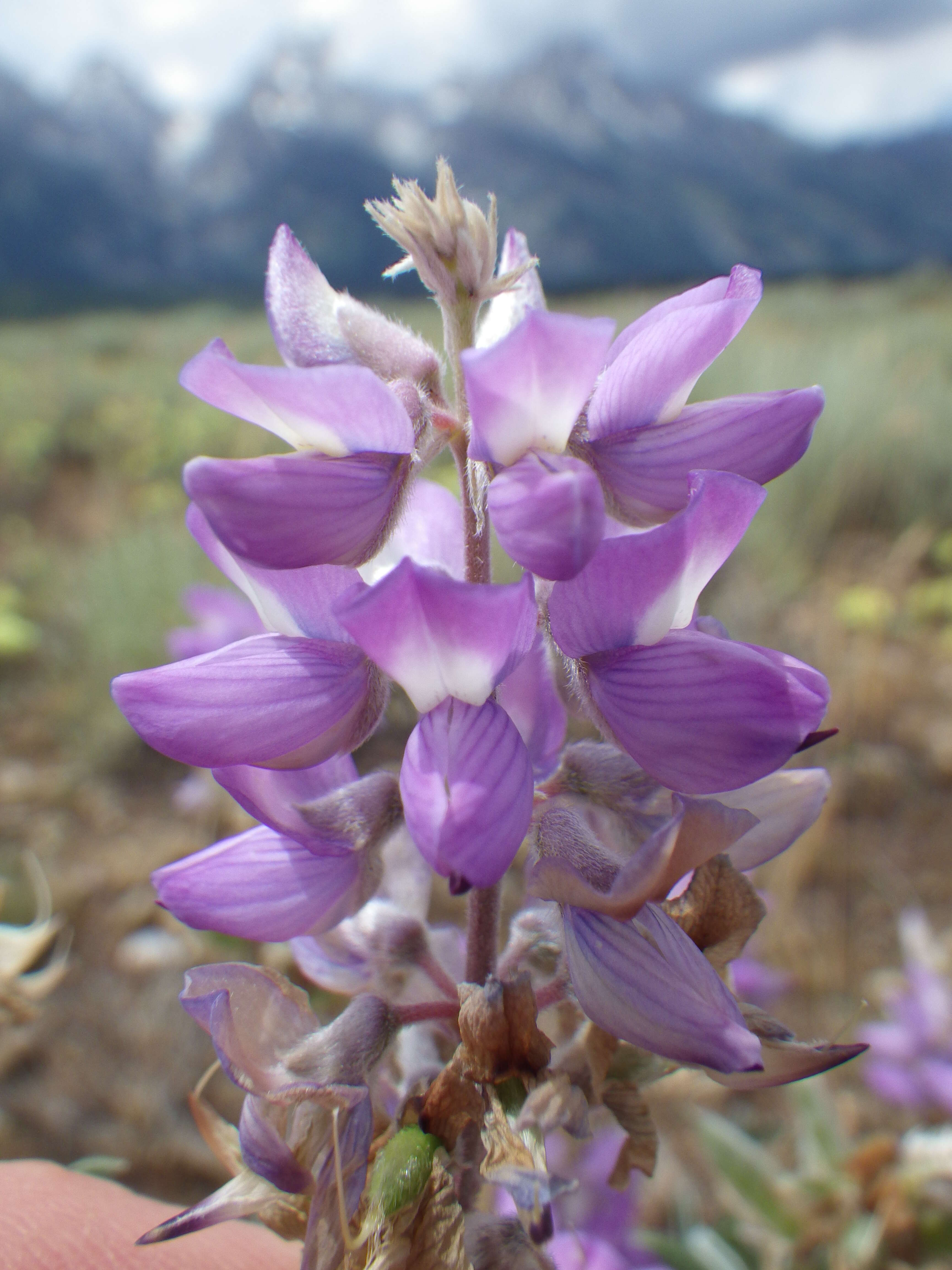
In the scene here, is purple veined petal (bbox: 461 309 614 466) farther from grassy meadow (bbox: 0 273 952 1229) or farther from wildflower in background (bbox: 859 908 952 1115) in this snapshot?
wildflower in background (bbox: 859 908 952 1115)

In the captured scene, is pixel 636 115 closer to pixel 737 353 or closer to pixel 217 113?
pixel 217 113

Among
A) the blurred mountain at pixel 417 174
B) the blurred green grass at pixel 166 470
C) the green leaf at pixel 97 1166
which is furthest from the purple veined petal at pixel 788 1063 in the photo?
the blurred mountain at pixel 417 174

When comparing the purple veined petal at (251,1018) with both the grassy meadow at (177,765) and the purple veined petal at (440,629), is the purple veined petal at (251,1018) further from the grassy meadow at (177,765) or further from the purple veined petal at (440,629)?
the grassy meadow at (177,765)

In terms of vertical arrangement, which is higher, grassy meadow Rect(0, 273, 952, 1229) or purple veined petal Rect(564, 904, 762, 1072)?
purple veined petal Rect(564, 904, 762, 1072)

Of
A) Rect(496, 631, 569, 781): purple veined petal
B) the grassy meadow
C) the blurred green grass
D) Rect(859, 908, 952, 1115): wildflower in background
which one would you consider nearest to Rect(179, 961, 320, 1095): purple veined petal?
Rect(496, 631, 569, 781): purple veined petal

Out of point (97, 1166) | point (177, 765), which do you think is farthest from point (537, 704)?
point (177, 765)

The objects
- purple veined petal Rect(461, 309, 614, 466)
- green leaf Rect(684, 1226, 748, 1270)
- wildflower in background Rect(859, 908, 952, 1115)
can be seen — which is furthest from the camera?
wildflower in background Rect(859, 908, 952, 1115)

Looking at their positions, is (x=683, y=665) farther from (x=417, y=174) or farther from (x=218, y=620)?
(x=417, y=174)
